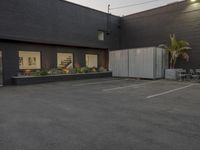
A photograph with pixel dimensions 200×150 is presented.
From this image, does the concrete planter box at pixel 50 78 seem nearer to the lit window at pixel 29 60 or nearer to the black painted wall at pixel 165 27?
the lit window at pixel 29 60

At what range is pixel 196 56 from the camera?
46.3 feet

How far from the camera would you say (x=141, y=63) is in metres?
15.1

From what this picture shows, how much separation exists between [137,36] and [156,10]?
2.87 m

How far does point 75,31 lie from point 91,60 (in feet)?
10.6

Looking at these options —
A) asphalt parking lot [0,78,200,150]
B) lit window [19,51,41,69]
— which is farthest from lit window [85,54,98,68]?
asphalt parking lot [0,78,200,150]

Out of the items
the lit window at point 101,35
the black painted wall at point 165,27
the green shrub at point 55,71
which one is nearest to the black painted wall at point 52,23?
the lit window at point 101,35

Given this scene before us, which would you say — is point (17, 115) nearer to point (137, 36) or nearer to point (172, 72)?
point (172, 72)

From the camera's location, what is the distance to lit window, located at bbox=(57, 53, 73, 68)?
1490 centimetres

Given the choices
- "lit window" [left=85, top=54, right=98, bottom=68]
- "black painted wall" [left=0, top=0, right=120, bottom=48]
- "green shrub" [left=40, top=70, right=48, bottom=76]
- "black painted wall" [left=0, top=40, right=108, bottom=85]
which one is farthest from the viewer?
"lit window" [left=85, top=54, right=98, bottom=68]

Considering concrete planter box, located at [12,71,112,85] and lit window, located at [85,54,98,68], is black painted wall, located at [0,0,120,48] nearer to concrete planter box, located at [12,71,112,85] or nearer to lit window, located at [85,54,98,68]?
lit window, located at [85,54,98,68]

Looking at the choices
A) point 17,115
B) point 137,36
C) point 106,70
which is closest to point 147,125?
point 17,115

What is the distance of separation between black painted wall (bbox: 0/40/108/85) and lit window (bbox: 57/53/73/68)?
1.04 ft

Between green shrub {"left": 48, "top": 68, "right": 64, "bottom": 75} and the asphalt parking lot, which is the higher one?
green shrub {"left": 48, "top": 68, "right": 64, "bottom": 75}

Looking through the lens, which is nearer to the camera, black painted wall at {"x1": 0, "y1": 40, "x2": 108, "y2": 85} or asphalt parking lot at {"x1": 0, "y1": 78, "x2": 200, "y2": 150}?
asphalt parking lot at {"x1": 0, "y1": 78, "x2": 200, "y2": 150}
